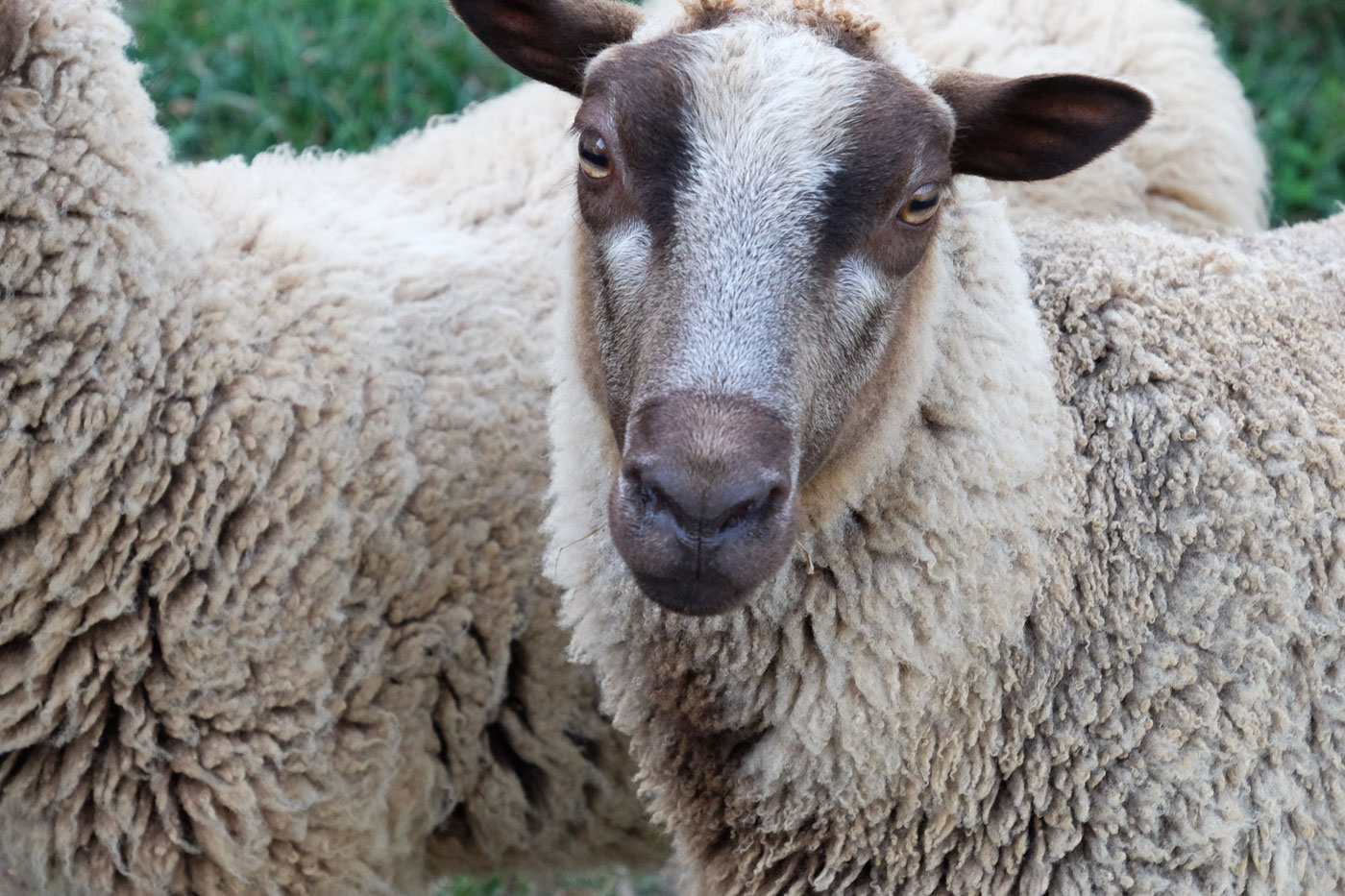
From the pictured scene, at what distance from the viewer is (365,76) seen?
642 cm

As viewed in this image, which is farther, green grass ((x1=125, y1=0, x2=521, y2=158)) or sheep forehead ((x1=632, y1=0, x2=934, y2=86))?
green grass ((x1=125, y1=0, x2=521, y2=158))

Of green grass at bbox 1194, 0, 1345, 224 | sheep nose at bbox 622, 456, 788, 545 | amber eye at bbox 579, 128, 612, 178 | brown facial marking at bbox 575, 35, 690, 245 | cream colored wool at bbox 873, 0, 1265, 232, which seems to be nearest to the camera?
sheep nose at bbox 622, 456, 788, 545

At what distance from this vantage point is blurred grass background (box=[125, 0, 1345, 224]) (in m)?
6.29

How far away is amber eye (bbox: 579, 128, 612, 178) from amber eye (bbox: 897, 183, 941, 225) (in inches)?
20.5

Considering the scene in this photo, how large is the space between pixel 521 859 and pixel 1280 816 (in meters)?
1.99

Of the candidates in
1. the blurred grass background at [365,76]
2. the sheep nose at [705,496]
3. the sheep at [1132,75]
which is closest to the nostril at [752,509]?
the sheep nose at [705,496]

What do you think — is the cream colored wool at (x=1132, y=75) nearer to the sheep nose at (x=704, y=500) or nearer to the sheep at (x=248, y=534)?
the sheep at (x=248, y=534)

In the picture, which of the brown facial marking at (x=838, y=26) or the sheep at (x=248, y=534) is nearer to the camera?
the brown facial marking at (x=838, y=26)

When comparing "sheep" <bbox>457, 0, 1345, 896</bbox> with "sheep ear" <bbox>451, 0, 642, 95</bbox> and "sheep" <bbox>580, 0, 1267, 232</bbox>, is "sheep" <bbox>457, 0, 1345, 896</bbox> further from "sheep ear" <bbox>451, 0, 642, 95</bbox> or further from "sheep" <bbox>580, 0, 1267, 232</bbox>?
"sheep" <bbox>580, 0, 1267, 232</bbox>

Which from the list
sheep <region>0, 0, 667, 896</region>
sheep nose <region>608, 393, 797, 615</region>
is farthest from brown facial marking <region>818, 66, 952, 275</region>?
sheep <region>0, 0, 667, 896</region>

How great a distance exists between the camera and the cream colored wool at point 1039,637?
7.85ft

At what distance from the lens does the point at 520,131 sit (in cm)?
405

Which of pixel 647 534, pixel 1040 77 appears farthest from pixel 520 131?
pixel 647 534

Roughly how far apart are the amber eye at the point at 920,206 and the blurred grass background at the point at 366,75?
14.1 feet
